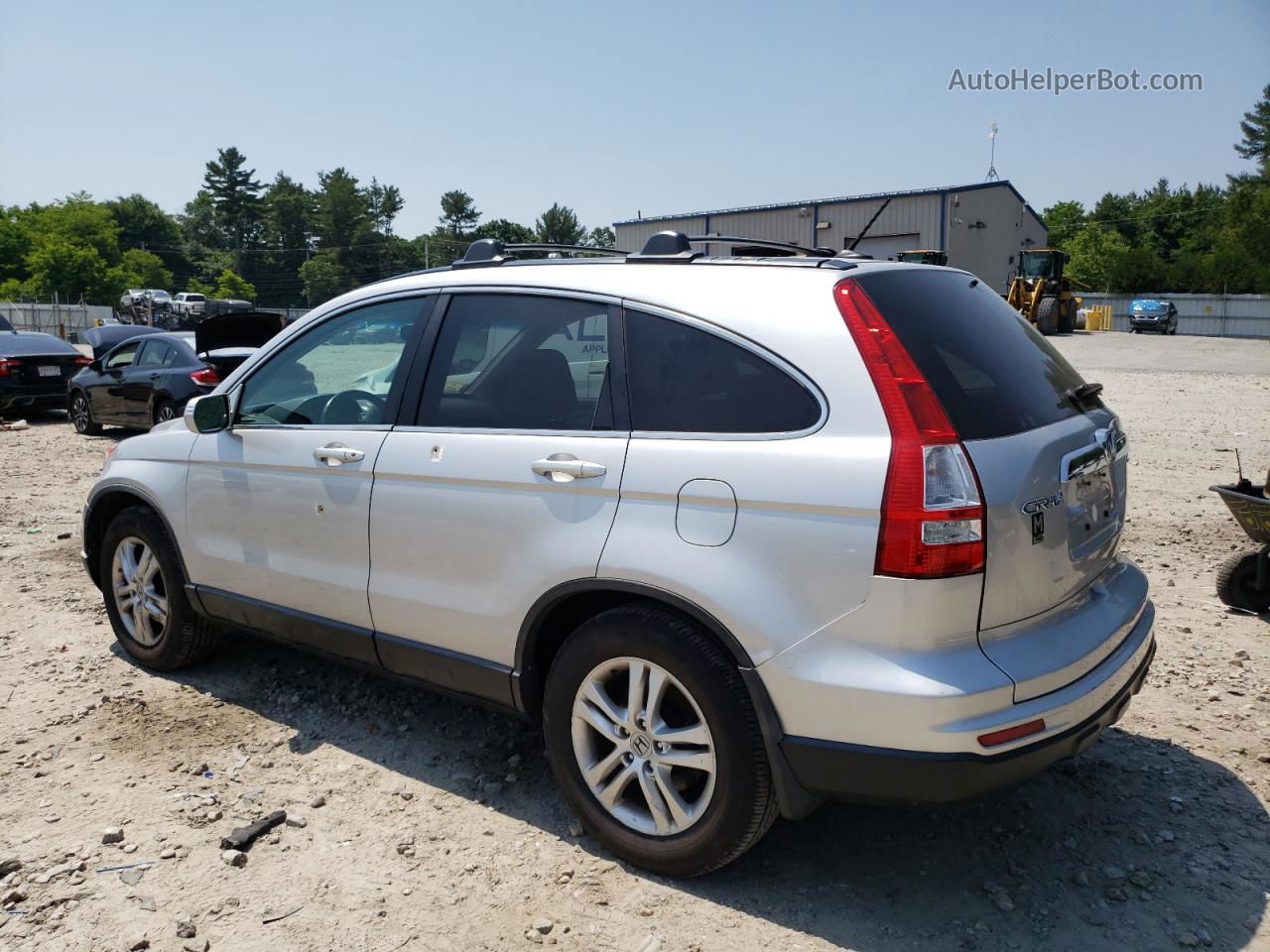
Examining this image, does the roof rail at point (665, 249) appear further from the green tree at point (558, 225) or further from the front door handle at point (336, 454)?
the green tree at point (558, 225)

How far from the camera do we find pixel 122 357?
1375 centimetres

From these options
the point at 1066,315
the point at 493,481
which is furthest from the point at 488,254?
the point at 1066,315

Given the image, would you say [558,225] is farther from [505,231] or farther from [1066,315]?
[1066,315]

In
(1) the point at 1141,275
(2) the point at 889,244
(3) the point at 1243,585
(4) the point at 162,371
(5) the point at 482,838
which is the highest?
(2) the point at 889,244

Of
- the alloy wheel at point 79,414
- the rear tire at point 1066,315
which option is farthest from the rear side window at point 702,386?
the rear tire at point 1066,315

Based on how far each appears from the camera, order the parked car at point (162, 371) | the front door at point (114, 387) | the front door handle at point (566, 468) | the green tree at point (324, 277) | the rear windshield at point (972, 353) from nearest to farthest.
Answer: the rear windshield at point (972, 353) → the front door handle at point (566, 468) → the parked car at point (162, 371) → the front door at point (114, 387) → the green tree at point (324, 277)

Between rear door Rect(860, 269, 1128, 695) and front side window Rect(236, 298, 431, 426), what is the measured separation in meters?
1.88

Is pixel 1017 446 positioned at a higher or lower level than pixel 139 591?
higher

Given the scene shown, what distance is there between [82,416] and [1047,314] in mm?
31462

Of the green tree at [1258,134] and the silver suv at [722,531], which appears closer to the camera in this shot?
the silver suv at [722,531]

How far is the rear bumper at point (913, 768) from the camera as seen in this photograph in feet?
8.03

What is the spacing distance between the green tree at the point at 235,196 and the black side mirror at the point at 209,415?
12238cm

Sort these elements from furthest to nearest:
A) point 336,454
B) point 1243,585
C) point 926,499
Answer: point 1243,585 < point 336,454 < point 926,499

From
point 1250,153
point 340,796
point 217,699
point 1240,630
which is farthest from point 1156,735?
point 1250,153
